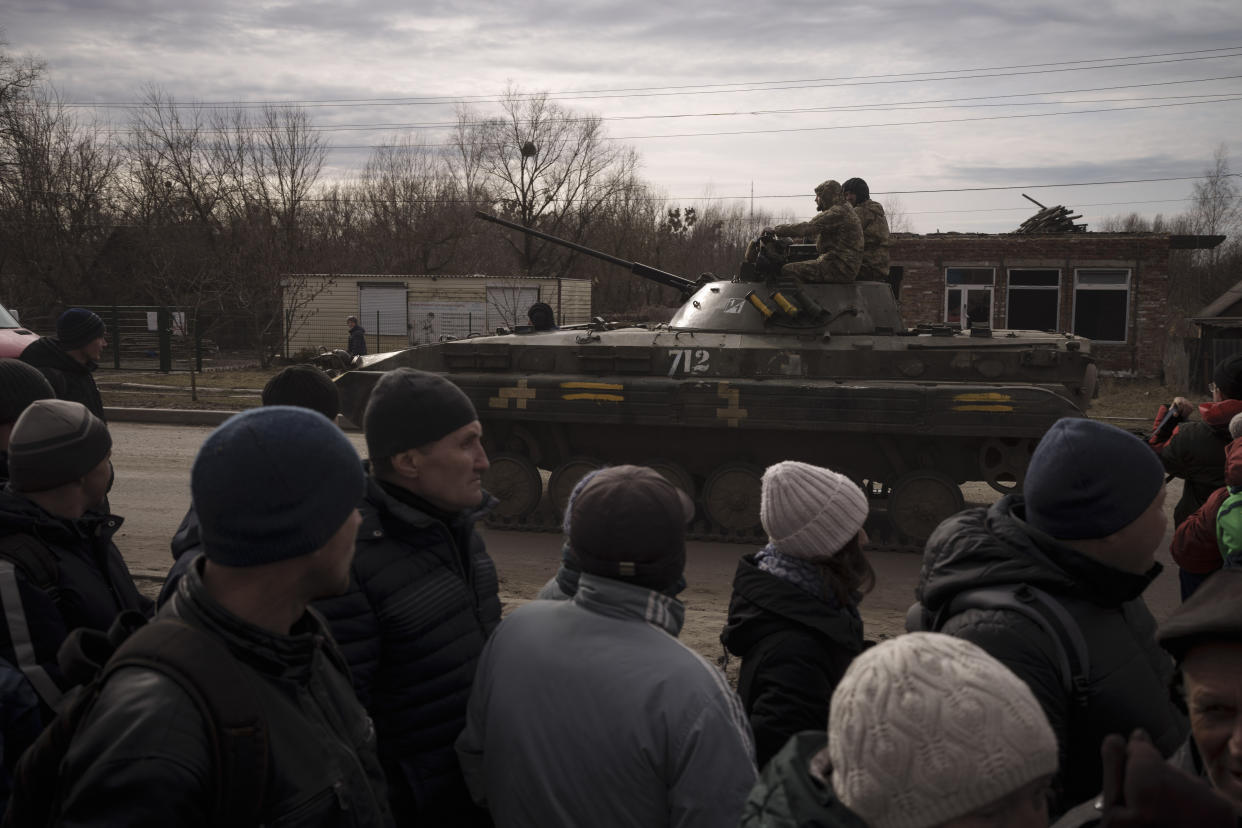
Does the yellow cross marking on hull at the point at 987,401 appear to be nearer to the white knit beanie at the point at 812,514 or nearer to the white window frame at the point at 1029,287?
the white knit beanie at the point at 812,514

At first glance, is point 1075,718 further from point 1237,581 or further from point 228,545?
point 228,545

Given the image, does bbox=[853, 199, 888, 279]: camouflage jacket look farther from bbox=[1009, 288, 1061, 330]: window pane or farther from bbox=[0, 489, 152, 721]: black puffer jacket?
bbox=[1009, 288, 1061, 330]: window pane

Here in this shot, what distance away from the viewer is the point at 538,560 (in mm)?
8898

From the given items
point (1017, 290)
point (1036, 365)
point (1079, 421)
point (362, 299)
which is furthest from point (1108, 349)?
point (1079, 421)

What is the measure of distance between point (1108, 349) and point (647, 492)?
25732mm

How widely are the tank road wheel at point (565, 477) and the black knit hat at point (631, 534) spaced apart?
764cm

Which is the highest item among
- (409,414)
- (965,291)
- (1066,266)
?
(1066,266)

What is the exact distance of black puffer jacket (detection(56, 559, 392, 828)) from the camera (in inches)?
60.9

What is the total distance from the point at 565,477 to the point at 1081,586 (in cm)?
784

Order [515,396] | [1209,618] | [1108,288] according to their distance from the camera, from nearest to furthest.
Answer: [1209,618] < [515,396] < [1108,288]

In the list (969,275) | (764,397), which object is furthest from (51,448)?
(969,275)

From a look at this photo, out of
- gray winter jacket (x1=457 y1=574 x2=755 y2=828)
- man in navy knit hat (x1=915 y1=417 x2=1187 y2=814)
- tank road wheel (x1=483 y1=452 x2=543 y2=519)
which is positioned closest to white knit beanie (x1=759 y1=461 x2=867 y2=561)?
man in navy knit hat (x1=915 y1=417 x2=1187 y2=814)

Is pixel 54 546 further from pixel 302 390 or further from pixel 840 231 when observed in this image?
pixel 840 231

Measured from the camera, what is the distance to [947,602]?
2488mm
